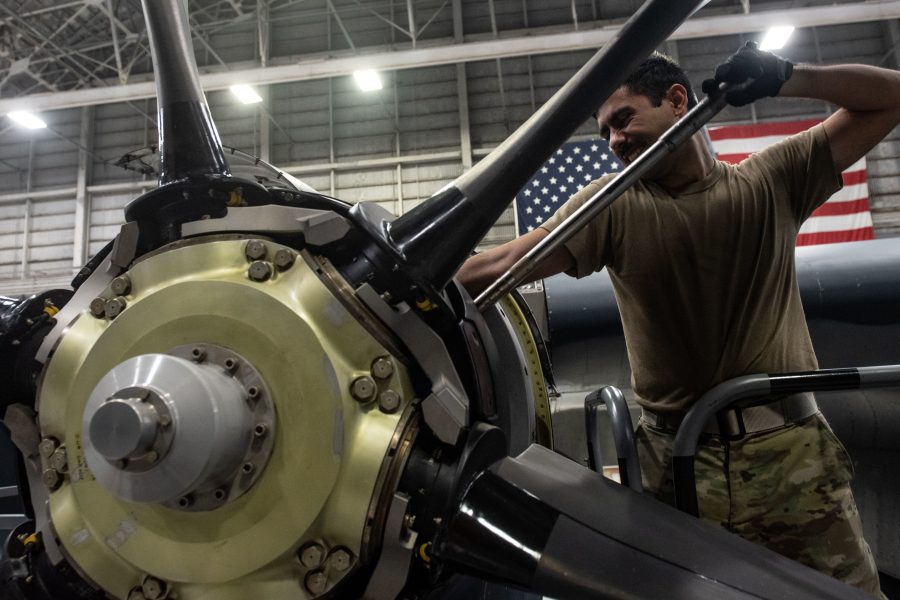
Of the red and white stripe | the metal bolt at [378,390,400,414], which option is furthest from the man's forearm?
the red and white stripe

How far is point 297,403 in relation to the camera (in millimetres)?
882

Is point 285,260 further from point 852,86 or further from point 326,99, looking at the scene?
point 326,99

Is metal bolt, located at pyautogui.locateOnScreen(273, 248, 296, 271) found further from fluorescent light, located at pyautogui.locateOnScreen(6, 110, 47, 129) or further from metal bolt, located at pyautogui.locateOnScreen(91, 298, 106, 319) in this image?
fluorescent light, located at pyautogui.locateOnScreen(6, 110, 47, 129)

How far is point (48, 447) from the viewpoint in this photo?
1.02 m

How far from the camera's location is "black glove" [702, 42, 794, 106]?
3.32 ft

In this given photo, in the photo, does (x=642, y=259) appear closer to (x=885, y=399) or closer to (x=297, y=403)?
(x=297, y=403)

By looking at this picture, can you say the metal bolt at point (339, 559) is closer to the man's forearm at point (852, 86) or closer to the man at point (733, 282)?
the man at point (733, 282)

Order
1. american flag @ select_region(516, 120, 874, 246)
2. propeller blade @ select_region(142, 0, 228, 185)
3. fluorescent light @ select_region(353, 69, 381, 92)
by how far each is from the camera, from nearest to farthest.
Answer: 1. propeller blade @ select_region(142, 0, 228, 185)
2. american flag @ select_region(516, 120, 874, 246)
3. fluorescent light @ select_region(353, 69, 381, 92)

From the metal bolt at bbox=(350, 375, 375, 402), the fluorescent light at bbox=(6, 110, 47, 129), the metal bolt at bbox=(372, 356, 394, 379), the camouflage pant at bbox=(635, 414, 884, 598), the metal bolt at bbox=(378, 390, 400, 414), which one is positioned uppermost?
the fluorescent light at bbox=(6, 110, 47, 129)

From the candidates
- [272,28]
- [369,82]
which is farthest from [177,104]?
[272,28]

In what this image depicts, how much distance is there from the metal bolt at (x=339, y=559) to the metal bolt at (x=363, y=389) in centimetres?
23

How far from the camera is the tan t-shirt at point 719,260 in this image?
1505 mm

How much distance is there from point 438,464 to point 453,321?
0.78 feet

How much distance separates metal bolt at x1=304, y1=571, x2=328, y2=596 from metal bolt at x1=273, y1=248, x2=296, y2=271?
485 mm
